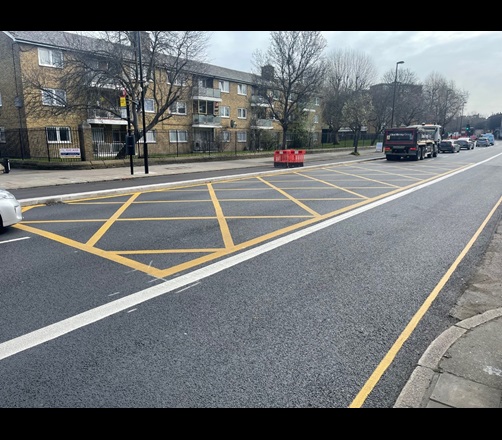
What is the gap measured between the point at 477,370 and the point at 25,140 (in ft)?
95.9

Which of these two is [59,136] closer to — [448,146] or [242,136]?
[242,136]

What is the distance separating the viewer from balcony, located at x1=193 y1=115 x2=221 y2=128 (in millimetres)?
39344

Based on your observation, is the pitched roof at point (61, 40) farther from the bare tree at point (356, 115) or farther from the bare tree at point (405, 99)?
the bare tree at point (405, 99)

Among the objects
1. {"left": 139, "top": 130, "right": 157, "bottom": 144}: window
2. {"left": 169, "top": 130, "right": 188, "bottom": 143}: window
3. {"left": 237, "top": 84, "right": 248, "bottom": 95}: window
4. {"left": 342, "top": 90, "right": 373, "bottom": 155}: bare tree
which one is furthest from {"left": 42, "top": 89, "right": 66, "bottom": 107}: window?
{"left": 342, "top": 90, "right": 373, "bottom": 155}: bare tree

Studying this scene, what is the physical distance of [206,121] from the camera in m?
40.0

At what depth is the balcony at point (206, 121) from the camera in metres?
39.3

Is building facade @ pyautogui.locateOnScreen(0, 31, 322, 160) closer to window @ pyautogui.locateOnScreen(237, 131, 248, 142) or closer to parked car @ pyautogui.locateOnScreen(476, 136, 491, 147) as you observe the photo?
window @ pyautogui.locateOnScreen(237, 131, 248, 142)

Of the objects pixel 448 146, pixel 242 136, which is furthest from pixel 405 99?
pixel 242 136

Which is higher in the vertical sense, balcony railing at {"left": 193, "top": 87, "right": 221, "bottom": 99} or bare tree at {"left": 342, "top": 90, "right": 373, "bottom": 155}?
balcony railing at {"left": 193, "top": 87, "right": 221, "bottom": 99}

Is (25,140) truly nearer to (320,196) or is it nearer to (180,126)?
(180,126)

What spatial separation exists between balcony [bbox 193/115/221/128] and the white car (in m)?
33.5

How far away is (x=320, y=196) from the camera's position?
12.0 meters

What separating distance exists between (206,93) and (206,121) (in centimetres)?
328
